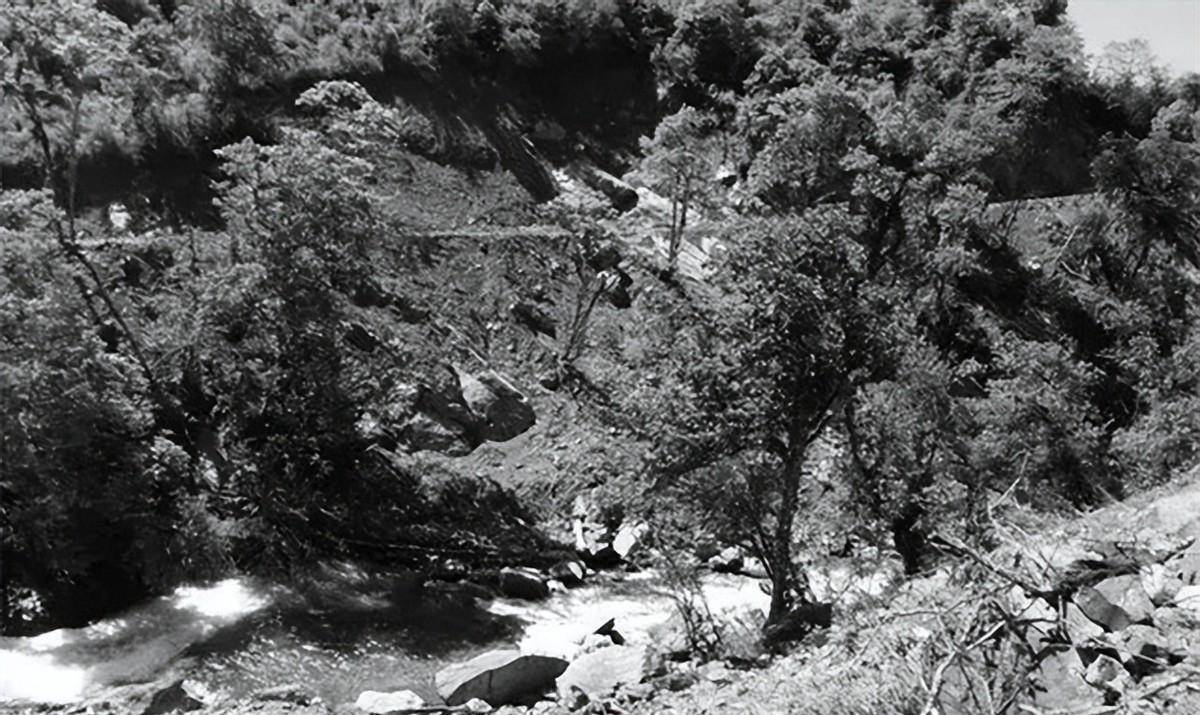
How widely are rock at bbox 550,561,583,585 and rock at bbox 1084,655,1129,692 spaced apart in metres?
13.4

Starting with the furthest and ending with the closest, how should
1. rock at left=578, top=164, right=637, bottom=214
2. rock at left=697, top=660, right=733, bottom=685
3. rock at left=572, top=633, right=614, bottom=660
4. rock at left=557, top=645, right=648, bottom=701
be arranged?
rock at left=578, top=164, right=637, bottom=214
rock at left=572, top=633, right=614, bottom=660
rock at left=557, top=645, right=648, bottom=701
rock at left=697, top=660, right=733, bottom=685

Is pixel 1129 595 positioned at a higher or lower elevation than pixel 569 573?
higher

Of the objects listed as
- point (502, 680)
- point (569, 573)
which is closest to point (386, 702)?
point (502, 680)

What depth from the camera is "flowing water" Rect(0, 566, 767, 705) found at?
1417 cm

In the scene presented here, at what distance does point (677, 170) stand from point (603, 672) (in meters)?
18.8

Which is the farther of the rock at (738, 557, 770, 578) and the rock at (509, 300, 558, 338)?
the rock at (509, 300, 558, 338)

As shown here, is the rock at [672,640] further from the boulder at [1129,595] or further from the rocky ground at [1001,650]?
the boulder at [1129,595]

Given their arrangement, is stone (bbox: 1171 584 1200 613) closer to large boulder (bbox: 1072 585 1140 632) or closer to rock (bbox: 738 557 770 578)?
large boulder (bbox: 1072 585 1140 632)

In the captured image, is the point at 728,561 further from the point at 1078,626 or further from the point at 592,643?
the point at 1078,626

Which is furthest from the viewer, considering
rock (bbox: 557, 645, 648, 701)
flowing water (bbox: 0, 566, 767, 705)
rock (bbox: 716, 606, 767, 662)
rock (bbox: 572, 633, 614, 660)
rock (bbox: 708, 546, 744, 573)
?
rock (bbox: 708, 546, 744, 573)

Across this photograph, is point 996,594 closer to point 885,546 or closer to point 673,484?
point 673,484

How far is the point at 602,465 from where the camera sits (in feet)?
71.2

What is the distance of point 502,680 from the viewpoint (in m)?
12.9

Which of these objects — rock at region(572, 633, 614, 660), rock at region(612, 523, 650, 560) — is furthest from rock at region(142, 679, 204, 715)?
rock at region(612, 523, 650, 560)
